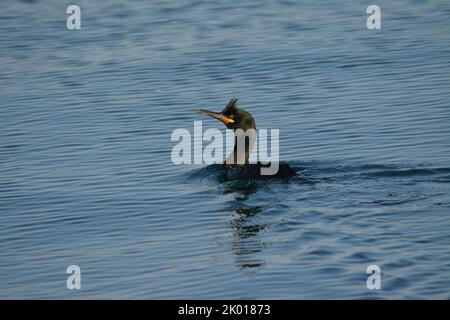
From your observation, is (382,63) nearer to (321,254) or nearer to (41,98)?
(41,98)

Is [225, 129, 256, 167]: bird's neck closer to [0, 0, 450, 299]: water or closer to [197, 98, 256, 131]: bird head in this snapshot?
[197, 98, 256, 131]: bird head

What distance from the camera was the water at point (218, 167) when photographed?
10.2 m

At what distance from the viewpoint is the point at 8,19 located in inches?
918

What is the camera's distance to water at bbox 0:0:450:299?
10234mm

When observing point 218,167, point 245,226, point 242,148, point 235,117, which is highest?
point 235,117

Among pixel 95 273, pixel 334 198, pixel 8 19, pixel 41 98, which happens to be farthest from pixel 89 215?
pixel 8 19

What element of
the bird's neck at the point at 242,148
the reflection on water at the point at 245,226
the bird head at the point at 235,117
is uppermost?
the bird head at the point at 235,117

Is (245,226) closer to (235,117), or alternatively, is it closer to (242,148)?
(242,148)

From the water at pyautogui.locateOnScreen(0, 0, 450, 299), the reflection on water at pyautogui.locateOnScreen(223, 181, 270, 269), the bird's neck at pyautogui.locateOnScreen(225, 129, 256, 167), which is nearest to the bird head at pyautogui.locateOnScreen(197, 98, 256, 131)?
the bird's neck at pyautogui.locateOnScreen(225, 129, 256, 167)

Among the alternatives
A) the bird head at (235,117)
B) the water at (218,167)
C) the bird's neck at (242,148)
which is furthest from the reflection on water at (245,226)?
the bird head at (235,117)

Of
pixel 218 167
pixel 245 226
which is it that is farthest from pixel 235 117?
pixel 245 226

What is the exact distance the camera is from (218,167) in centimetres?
1413

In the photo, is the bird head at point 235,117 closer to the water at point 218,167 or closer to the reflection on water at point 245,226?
the water at point 218,167

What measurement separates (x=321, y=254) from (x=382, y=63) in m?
8.81
